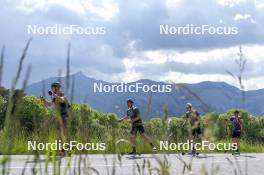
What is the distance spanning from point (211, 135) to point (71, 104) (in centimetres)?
57

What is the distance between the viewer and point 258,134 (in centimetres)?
6162

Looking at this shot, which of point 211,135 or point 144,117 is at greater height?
point 144,117

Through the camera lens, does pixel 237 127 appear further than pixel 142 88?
Yes

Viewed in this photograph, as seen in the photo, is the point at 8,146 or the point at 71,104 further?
the point at 71,104

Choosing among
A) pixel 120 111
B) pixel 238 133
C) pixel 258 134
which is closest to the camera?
pixel 120 111

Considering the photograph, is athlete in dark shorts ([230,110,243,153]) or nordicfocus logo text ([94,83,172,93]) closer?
nordicfocus logo text ([94,83,172,93])

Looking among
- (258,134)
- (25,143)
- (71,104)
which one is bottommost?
(71,104)

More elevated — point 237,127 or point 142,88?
point 237,127

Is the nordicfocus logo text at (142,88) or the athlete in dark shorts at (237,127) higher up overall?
the athlete in dark shorts at (237,127)

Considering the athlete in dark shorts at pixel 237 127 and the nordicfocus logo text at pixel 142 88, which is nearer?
the nordicfocus logo text at pixel 142 88

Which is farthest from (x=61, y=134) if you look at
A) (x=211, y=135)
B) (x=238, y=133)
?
(x=238, y=133)

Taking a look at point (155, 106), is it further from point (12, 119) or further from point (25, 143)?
point (25, 143)

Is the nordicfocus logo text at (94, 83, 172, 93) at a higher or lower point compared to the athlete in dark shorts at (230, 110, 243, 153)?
lower

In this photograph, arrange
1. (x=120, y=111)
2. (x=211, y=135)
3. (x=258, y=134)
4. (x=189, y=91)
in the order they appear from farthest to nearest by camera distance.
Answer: (x=258, y=134), (x=120, y=111), (x=189, y=91), (x=211, y=135)
